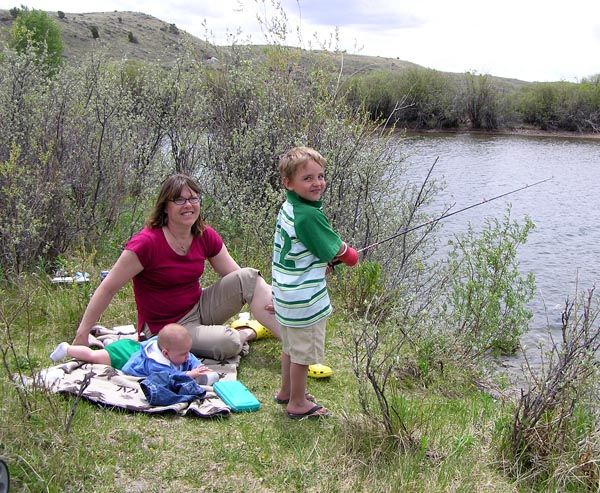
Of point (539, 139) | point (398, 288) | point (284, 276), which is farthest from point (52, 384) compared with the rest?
point (539, 139)

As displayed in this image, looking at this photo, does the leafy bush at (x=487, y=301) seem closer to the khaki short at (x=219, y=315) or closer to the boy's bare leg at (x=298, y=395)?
the khaki short at (x=219, y=315)

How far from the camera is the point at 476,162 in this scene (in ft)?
70.8

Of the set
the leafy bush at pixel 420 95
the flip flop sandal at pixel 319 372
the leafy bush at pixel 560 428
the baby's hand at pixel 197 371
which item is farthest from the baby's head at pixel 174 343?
the leafy bush at pixel 420 95

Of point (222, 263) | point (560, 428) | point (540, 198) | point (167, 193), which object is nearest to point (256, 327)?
point (222, 263)

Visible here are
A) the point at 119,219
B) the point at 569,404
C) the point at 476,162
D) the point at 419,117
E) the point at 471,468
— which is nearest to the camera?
the point at 471,468

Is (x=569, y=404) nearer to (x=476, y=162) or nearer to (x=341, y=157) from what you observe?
(x=341, y=157)

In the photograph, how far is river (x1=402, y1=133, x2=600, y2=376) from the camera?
944cm

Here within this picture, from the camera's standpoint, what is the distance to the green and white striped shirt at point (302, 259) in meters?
3.13

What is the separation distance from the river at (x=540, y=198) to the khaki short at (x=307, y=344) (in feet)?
3.85

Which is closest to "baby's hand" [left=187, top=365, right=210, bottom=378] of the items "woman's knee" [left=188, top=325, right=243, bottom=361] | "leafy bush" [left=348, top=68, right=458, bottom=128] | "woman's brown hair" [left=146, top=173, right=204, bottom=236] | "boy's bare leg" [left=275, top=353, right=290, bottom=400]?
"woman's knee" [left=188, top=325, right=243, bottom=361]

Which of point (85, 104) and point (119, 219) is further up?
point (85, 104)

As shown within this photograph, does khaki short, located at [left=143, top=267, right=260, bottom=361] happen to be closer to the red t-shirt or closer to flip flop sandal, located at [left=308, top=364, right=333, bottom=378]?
the red t-shirt

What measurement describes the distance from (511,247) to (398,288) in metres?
1.07

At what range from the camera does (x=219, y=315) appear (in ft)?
13.9
